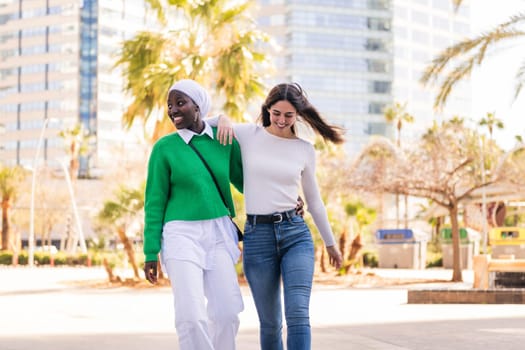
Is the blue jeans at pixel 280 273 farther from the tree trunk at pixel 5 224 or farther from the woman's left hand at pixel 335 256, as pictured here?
the tree trunk at pixel 5 224

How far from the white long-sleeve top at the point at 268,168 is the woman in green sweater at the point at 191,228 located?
0.86 ft

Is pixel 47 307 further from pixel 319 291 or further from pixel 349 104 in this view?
pixel 349 104

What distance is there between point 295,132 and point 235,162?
39cm

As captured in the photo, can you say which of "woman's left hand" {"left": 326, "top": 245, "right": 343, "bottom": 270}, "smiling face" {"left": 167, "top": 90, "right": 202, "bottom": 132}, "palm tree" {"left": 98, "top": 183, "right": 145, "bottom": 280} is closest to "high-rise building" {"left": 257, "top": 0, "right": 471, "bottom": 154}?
"palm tree" {"left": 98, "top": 183, "right": 145, "bottom": 280}

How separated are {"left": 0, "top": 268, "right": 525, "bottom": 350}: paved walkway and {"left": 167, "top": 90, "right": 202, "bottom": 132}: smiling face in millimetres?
3728

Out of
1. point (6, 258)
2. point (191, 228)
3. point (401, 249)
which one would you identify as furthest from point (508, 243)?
point (191, 228)

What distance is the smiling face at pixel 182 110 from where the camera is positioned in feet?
16.5

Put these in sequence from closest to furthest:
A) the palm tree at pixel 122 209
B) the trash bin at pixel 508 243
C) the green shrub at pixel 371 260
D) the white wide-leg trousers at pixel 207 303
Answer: the white wide-leg trousers at pixel 207 303 < the palm tree at pixel 122 209 < the trash bin at pixel 508 243 < the green shrub at pixel 371 260

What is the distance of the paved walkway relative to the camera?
8.76 m

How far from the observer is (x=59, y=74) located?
13362 cm

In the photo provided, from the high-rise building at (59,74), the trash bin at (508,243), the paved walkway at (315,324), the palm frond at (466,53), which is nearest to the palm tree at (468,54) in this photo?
the palm frond at (466,53)

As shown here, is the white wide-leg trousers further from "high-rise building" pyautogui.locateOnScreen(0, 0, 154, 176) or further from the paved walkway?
"high-rise building" pyautogui.locateOnScreen(0, 0, 154, 176)

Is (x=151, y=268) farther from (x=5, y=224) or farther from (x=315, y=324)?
(x=5, y=224)

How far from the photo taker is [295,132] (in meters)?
5.46
